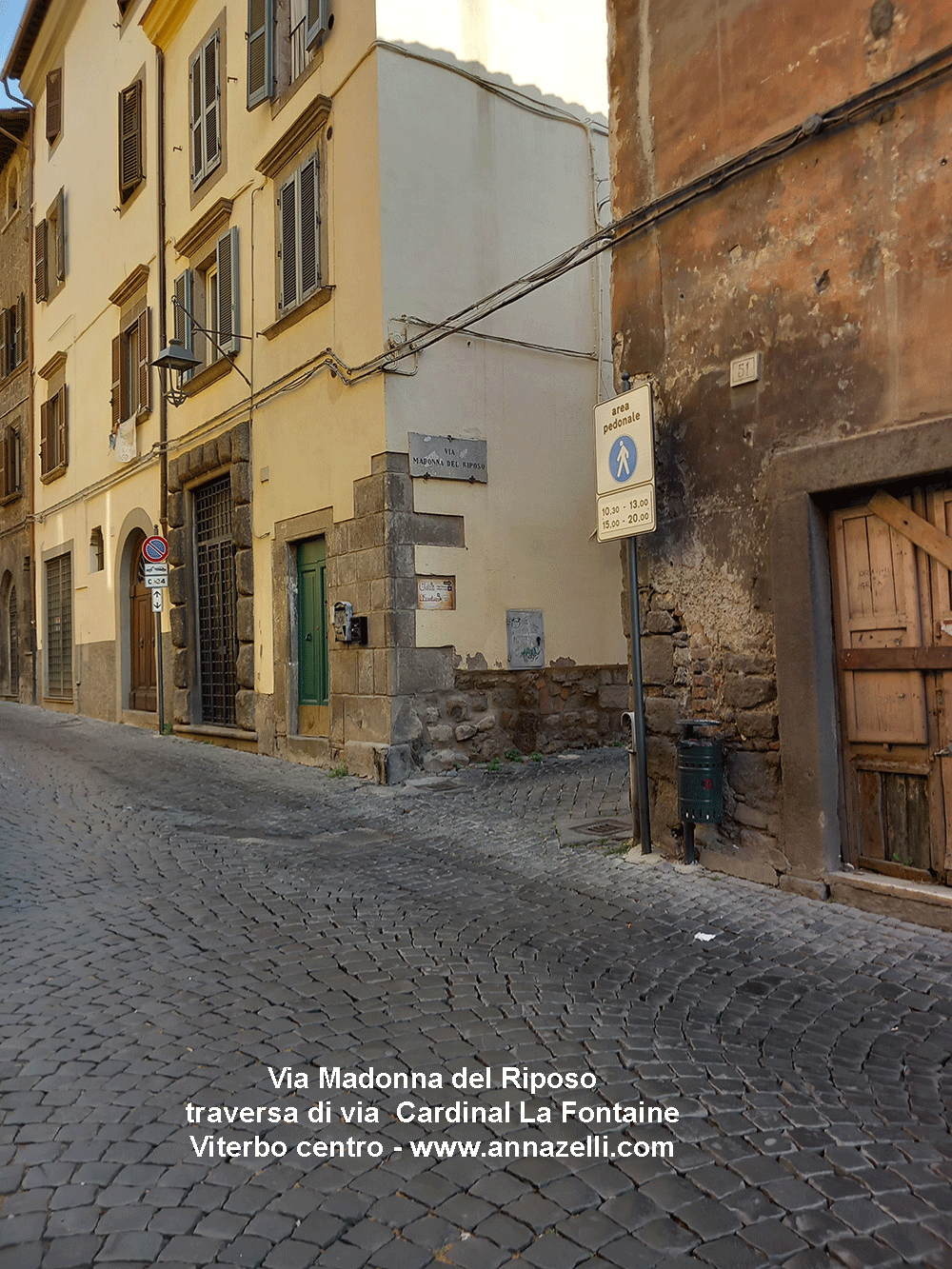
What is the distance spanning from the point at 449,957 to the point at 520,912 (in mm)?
844

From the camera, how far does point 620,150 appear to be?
630 cm

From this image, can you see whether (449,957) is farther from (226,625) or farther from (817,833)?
(226,625)

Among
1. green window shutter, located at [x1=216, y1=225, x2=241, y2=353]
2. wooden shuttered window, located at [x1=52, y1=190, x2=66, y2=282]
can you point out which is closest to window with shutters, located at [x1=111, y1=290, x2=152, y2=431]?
green window shutter, located at [x1=216, y1=225, x2=241, y2=353]

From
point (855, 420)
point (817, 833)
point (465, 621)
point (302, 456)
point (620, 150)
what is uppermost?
point (620, 150)

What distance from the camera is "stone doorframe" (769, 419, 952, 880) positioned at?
5.02 meters

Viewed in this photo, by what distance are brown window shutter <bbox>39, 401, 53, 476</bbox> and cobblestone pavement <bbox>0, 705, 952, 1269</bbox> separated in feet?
52.4

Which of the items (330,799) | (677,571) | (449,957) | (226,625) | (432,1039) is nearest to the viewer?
(432,1039)

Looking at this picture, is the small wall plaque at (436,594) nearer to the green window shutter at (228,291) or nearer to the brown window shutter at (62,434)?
the green window shutter at (228,291)

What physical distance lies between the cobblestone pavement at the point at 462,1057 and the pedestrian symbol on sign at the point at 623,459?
238 centimetres

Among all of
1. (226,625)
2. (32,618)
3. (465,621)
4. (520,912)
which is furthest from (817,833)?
(32,618)

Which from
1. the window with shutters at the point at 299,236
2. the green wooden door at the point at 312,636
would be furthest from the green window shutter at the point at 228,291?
the green wooden door at the point at 312,636

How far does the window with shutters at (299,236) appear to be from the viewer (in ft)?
33.8

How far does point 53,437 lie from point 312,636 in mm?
11945

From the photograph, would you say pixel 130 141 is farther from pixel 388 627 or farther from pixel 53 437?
pixel 388 627
